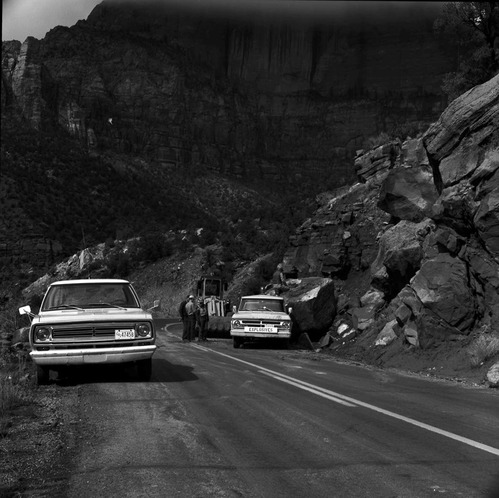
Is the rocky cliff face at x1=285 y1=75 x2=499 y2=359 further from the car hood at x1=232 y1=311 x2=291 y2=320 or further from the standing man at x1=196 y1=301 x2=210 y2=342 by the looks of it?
the standing man at x1=196 y1=301 x2=210 y2=342

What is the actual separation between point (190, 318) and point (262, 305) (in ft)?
11.7

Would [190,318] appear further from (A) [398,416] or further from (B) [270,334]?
(A) [398,416]

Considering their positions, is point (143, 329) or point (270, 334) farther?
point (270, 334)

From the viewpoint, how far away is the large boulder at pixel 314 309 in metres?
27.0

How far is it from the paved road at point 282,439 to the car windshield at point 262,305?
12.0 metres

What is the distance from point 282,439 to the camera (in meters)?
7.38

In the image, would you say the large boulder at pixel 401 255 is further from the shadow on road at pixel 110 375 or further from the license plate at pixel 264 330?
the shadow on road at pixel 110 375

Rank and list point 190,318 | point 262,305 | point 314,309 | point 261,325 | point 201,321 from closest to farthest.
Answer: point 261,325
point 262,305
point 190,318
point 314,309
point 201,321

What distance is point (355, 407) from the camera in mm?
9570

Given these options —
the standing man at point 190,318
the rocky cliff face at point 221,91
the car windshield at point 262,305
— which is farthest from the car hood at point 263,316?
the rocky cliff face at point 221,91

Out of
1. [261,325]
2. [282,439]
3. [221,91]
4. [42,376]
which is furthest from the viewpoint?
[221,91]

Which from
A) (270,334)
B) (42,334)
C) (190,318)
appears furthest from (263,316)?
(42,334)

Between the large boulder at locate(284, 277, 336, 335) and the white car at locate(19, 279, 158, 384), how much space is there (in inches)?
612

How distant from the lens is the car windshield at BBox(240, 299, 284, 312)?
81.2 ft
